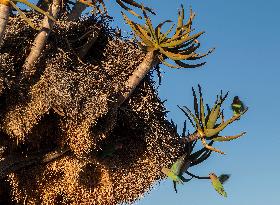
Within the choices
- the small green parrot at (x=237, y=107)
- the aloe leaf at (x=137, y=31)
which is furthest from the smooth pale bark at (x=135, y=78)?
the small green parrot at (x=237, y=107)

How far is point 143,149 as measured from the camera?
12.8 meters

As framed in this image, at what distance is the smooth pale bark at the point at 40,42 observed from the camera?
1088 centimetres

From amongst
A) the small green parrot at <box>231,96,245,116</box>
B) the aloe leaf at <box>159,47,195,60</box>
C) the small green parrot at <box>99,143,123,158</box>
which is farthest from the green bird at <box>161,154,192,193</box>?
the aloe leaf at <box>159,47,195,60</box>

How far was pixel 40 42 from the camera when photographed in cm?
1095

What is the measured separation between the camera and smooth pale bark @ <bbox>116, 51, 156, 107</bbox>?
11.4 m

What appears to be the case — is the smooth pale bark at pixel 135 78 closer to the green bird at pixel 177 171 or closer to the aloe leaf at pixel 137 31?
the aloe leaf at pixel 137 31

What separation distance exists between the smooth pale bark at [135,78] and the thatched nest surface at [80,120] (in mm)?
174

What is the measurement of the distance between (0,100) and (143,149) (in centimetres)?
348

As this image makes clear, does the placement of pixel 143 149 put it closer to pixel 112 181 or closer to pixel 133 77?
pixel 112 181

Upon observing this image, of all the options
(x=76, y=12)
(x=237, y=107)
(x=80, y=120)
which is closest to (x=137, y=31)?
(x=76, y=12)

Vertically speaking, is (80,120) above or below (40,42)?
below

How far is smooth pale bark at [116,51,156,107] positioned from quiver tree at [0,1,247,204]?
0.02 meters

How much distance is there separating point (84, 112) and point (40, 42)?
1606 millimetres

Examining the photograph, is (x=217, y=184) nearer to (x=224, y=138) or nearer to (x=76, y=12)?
(x=224, y=138)
